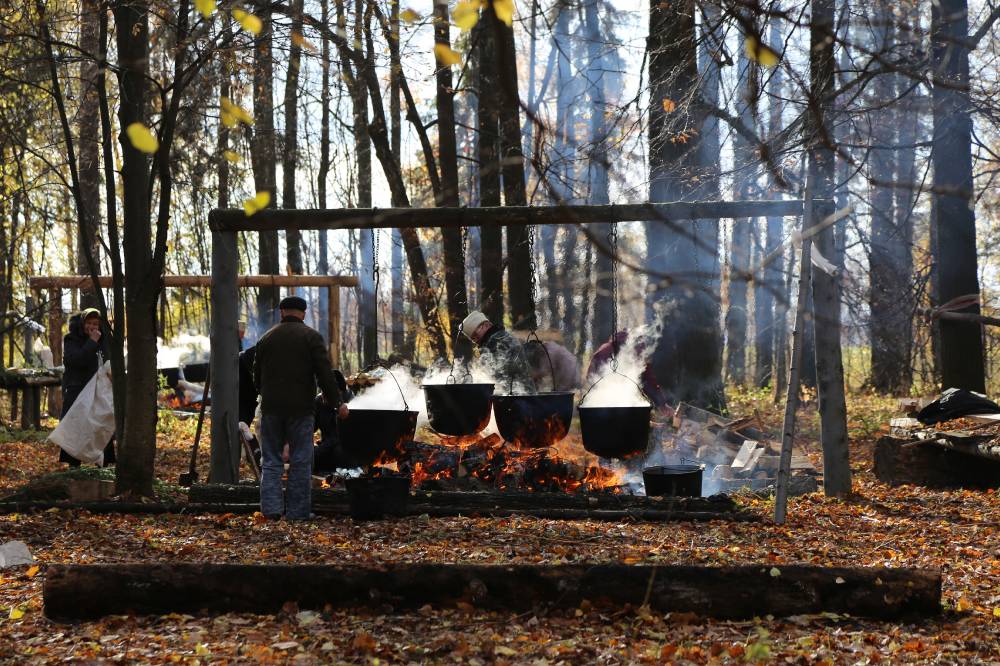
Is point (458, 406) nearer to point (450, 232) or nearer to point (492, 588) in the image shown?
point (492, 588)

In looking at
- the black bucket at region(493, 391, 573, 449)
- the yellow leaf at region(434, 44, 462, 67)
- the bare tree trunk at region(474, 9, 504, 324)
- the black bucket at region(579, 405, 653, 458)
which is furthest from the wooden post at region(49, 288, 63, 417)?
the yellow leaf at region(434, 44, 462, 67)

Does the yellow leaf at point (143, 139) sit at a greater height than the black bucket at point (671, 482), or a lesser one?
greater

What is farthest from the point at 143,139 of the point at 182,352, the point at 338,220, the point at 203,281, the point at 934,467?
the point at 182,352

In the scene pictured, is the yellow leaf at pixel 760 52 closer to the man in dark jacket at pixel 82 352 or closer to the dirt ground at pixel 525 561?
the dirt ground at pixel 525 561

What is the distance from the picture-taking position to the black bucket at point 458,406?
9.30 metres

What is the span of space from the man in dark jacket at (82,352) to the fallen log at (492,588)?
6981 millimetres

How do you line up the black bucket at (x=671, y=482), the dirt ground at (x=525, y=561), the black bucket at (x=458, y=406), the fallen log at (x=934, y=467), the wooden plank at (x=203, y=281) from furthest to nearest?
1. the wooden plank at (x=203, y=281)
2. the fallen log at (x=934, y=467)
3. the black bucket at (x=458, y=406)
4. the black bucket at (x=671, y=482)
5. the dirt ground at (x=525, y=561)

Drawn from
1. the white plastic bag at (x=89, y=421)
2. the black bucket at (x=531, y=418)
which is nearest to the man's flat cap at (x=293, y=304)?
the black bucket at (x=531, y=418)

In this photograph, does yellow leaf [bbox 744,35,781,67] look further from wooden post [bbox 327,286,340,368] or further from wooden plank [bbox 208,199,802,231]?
wooden post [bbox 327,286,340,368]

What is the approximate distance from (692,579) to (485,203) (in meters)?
10.9

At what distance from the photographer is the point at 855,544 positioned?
23.2ft

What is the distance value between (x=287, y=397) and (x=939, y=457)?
6539mm

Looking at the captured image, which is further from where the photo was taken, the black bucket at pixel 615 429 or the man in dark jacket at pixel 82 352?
the man in dark jacket at pixel 82 352

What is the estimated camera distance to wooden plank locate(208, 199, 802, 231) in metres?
9.15
